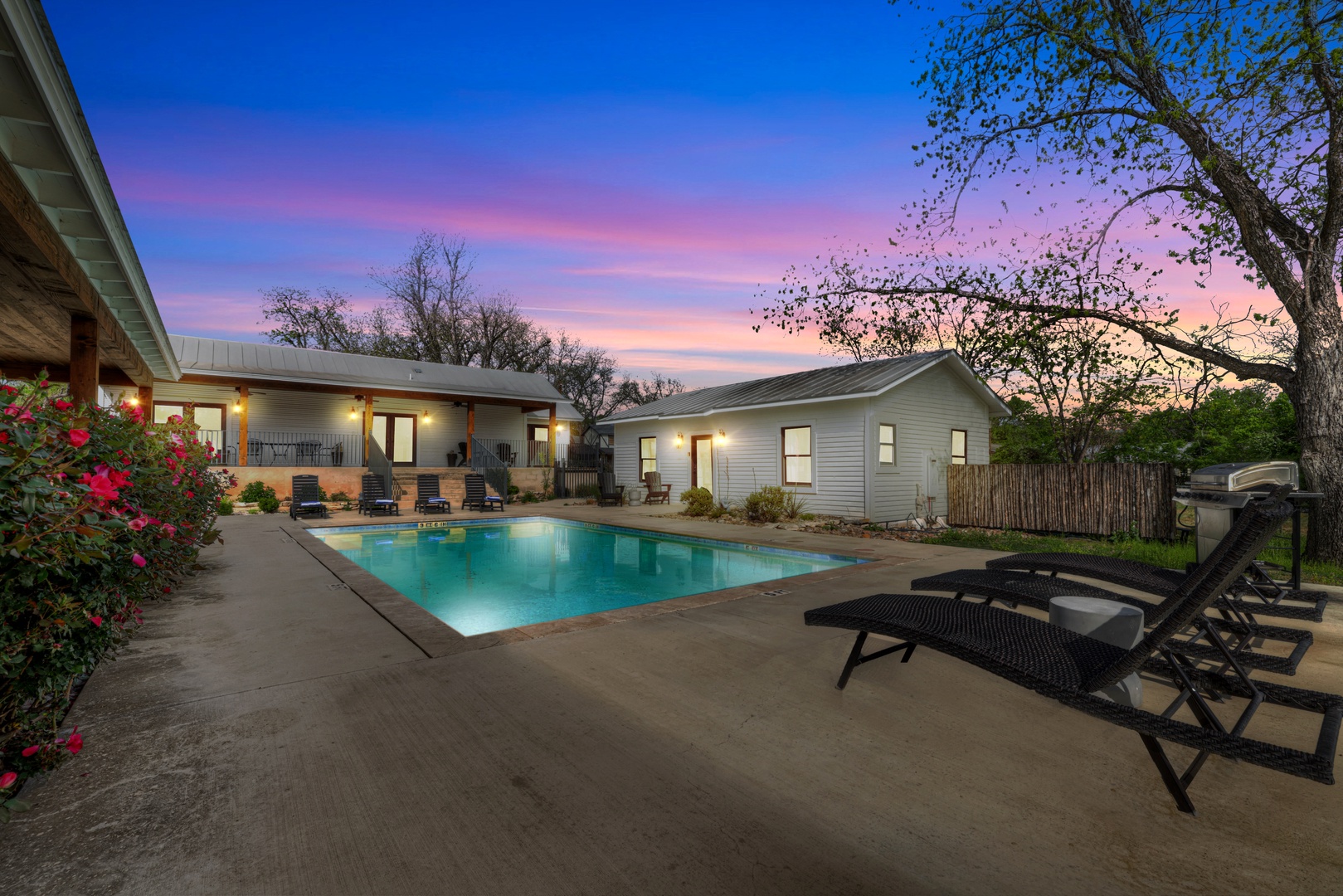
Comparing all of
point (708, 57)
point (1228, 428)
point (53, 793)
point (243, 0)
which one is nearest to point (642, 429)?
point (708, 57)

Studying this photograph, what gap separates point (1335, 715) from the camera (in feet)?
6.91

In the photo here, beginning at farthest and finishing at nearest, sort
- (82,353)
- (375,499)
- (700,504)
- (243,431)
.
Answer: (243,431) → (375,499) → (700,504) → (82,353)

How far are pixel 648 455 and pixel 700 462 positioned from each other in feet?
8.03

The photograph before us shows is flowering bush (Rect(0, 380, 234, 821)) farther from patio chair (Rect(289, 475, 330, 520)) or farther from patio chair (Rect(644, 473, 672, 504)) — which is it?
patio chair (Rect(644, 473, 672, 504))

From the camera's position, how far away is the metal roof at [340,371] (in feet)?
53.9

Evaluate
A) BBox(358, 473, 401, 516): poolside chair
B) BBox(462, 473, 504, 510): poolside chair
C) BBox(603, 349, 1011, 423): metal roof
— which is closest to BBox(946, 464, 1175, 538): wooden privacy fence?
BBox(603, 349, 1011, 423): metal roof

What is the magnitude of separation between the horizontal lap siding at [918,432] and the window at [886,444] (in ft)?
0.37

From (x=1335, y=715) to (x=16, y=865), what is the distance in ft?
14.6

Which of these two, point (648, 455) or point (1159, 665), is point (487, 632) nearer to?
point (1159, 665)

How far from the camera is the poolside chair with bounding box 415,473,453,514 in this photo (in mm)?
15641

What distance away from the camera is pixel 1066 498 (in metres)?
11.1

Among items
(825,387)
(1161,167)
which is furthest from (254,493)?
(1161,167)

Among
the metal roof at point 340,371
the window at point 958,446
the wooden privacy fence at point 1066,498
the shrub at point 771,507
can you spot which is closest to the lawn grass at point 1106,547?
the wooden privacy fence at point 1066,498

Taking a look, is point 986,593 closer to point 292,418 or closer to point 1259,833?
point 1259,833
